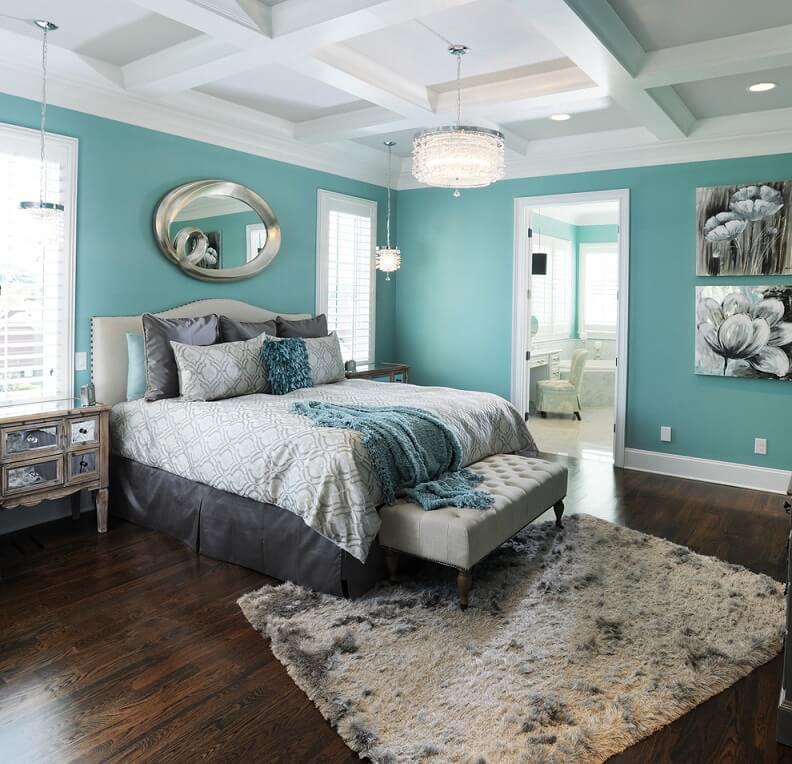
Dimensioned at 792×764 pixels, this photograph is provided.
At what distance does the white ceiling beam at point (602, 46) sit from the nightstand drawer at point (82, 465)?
3.08 meters

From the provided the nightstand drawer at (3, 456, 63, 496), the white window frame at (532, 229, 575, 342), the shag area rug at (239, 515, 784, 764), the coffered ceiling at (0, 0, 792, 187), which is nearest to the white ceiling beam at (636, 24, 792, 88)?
the coffered ceiling at (0, 0, 792, 187)

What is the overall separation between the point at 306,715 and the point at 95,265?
309cm

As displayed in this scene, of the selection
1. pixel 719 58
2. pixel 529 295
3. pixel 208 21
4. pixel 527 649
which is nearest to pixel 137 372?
pixel 208 21

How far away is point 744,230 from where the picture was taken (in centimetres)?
477

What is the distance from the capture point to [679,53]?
3.40 meters

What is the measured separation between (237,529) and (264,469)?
39 cm

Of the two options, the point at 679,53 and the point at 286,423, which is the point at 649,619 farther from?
the point at 679,53

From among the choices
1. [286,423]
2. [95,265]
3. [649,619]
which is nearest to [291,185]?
[95,265]

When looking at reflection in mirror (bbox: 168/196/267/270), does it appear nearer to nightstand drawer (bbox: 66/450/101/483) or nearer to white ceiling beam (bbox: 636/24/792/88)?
nightstand drawer (bbox: 66/450/101/483)

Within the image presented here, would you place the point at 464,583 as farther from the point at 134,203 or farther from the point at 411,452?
the point at 134,203

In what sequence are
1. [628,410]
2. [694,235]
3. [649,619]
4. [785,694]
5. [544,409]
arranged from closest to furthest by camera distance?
1. [785,694]
2. [649,619]
3. [694,235]
4. [628,410]
5. [544,409]

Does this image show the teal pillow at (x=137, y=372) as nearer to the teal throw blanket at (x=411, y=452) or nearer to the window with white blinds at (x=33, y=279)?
the window with white blinds at (x=33, y=279)

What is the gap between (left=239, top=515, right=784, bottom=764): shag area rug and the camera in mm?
2066

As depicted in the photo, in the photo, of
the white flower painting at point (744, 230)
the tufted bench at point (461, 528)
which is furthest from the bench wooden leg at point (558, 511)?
the white flower painting at point (744, 230)
